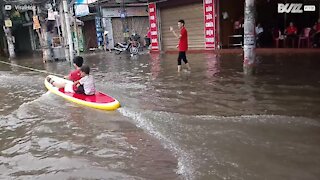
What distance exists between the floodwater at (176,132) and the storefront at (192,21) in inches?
344

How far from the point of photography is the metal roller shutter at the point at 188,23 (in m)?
19.6

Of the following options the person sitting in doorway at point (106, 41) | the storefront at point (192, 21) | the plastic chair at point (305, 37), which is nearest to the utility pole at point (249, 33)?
the plastic chair at point (305, 37)

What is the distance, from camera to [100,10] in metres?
27.5

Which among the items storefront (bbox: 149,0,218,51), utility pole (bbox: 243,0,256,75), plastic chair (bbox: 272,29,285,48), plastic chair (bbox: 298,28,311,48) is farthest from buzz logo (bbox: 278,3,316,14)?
utility pole (bbox: 243,0,256,75)

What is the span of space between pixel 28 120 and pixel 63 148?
2176 mm

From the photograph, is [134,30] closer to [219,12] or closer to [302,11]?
[219,12]

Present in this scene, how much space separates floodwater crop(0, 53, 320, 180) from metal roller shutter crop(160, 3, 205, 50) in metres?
9.95

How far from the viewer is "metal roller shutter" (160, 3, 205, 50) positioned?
64.4 ft

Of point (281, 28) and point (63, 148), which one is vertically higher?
point (281, 28)

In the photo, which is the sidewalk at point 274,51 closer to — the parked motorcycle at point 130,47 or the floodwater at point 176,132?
the parked motorcycle at point 130,47

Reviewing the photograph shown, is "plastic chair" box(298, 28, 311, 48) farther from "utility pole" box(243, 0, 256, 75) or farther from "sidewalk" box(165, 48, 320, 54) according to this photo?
"utility pole" box(243, 0, 256, 75)

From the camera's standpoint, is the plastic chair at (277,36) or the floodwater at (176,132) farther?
the plastic chair at (277,36)

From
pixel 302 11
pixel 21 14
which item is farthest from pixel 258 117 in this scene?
pixel 21 14

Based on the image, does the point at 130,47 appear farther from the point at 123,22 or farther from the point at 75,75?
the point at 75,75
